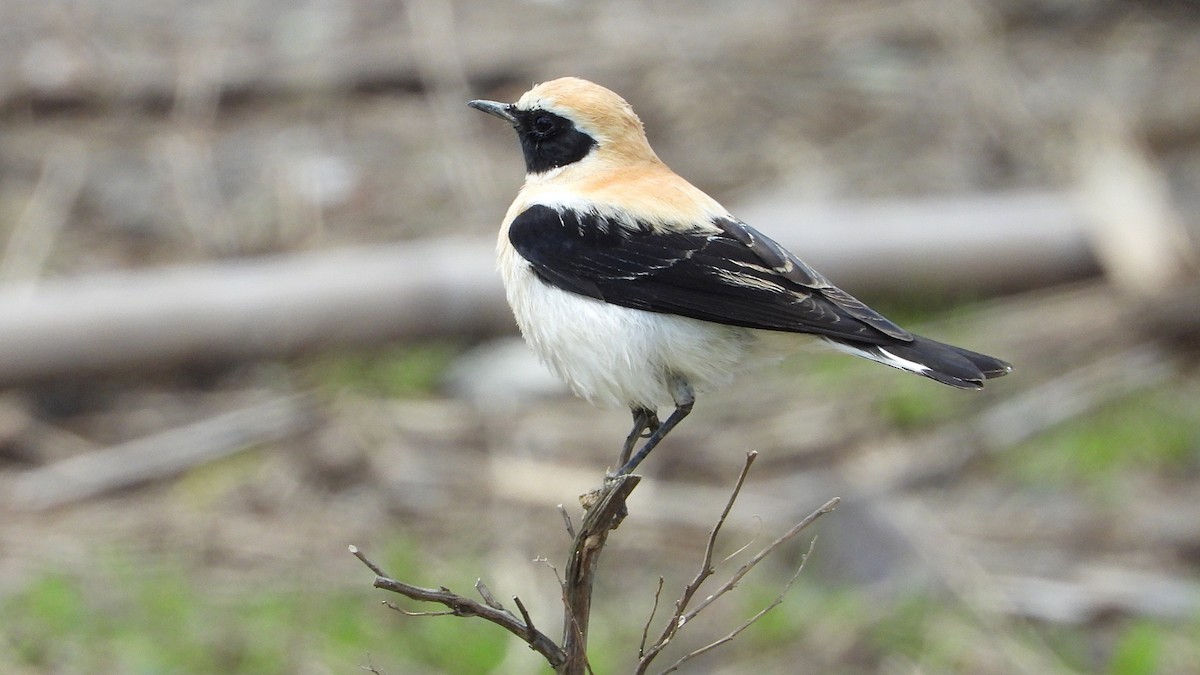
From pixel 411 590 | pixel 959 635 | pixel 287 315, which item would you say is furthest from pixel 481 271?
pixel 411 590

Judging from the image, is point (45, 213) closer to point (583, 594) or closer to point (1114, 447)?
point (1114, 447)

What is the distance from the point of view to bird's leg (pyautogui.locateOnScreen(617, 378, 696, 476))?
432 cm

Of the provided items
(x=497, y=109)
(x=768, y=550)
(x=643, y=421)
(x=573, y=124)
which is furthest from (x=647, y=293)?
(x=768, y=550)

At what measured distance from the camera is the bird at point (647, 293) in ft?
14.7

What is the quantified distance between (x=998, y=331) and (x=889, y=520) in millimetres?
2838

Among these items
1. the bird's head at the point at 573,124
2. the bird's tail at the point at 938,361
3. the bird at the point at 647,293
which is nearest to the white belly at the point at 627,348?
the bird at the point at 647,293

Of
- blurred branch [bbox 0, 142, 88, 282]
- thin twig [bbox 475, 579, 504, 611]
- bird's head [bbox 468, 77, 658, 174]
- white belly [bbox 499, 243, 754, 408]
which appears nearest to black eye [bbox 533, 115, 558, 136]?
bird's head [bbox 468, 77, 658, 174]

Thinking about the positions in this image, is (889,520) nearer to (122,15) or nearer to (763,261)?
(763,261)

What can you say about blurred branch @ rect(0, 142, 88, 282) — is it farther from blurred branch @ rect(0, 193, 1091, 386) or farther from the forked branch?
the forked branch

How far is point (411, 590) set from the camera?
3311 mm

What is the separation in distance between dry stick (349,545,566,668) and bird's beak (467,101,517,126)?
201 cm

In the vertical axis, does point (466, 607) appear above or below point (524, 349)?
above

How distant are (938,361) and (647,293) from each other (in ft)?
3.13

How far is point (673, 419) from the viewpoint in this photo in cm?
446
